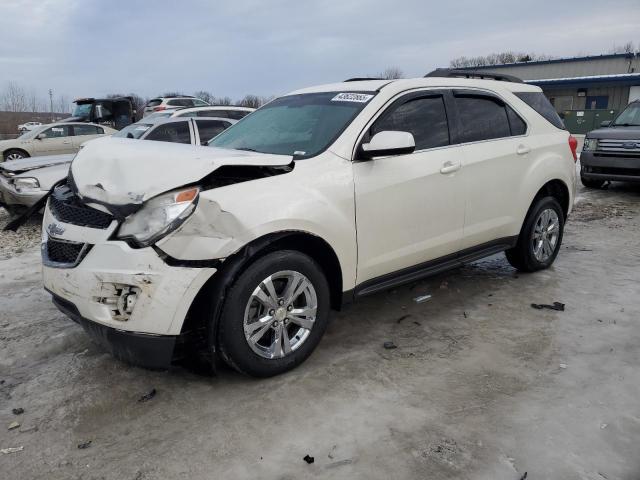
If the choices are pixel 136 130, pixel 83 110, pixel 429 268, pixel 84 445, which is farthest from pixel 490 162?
pixel 83 110

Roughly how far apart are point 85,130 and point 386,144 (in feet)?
50.0

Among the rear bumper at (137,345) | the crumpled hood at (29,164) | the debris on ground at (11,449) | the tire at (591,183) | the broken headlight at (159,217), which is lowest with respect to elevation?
the debris on ground at (11,449)

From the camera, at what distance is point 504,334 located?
3.79 m

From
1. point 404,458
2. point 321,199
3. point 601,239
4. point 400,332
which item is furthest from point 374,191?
point 601,239

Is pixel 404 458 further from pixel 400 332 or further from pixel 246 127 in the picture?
pixel 246 127

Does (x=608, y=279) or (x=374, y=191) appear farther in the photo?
(x=608, y=279)

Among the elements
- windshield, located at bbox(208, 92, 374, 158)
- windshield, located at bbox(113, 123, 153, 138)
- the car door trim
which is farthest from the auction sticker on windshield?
windshield, located at bbox(113, 123, 153, 138)

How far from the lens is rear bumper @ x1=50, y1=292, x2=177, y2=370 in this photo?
271 cm

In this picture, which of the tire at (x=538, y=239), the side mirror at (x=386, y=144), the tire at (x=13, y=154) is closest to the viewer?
the side mirror at (x=386, y=144)

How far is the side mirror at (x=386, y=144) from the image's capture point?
3.35m

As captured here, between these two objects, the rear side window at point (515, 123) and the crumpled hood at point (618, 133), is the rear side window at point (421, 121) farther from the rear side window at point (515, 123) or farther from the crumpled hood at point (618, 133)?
the crumpled hood at point (618, 133)

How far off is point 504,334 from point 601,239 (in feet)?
12.0

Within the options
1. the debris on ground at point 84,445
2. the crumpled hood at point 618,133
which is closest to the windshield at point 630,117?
the crumpled hood at point 618,133

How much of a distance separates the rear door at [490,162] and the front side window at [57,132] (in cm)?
1465
